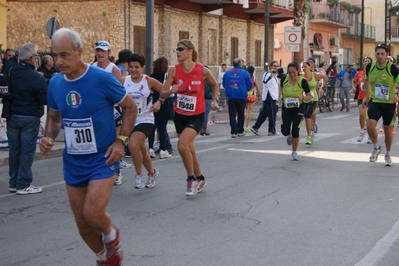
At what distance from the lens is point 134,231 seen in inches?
288

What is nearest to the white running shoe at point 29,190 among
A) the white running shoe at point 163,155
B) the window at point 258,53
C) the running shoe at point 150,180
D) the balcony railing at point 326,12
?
the running shoe at point 150,180

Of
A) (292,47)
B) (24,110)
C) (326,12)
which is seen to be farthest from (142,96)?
(326,12)

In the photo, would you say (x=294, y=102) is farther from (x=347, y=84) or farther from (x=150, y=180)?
(x=347, y=84)

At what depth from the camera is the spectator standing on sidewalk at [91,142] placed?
17.4ft

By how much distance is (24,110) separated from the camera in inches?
382

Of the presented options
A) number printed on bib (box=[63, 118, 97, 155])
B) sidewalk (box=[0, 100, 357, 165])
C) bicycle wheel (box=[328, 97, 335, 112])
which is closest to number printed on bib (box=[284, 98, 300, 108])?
sidewalk (box=[0, 100, 357, 165])

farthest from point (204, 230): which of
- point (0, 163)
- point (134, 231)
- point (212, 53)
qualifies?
point (212, 53)

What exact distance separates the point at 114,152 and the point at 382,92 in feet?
24.8

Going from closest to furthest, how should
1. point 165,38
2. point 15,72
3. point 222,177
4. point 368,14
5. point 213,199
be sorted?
point 213,199, point 15,72, point 222,177, point 165,38, point 368,14

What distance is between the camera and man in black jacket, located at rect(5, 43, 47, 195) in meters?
9.68

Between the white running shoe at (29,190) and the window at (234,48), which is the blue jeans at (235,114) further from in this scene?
the window at (234,48)

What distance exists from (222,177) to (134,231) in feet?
12.5

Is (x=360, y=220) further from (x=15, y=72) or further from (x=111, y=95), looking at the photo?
(x=15, y=72)

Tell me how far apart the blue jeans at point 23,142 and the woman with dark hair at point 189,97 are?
6.02ft
